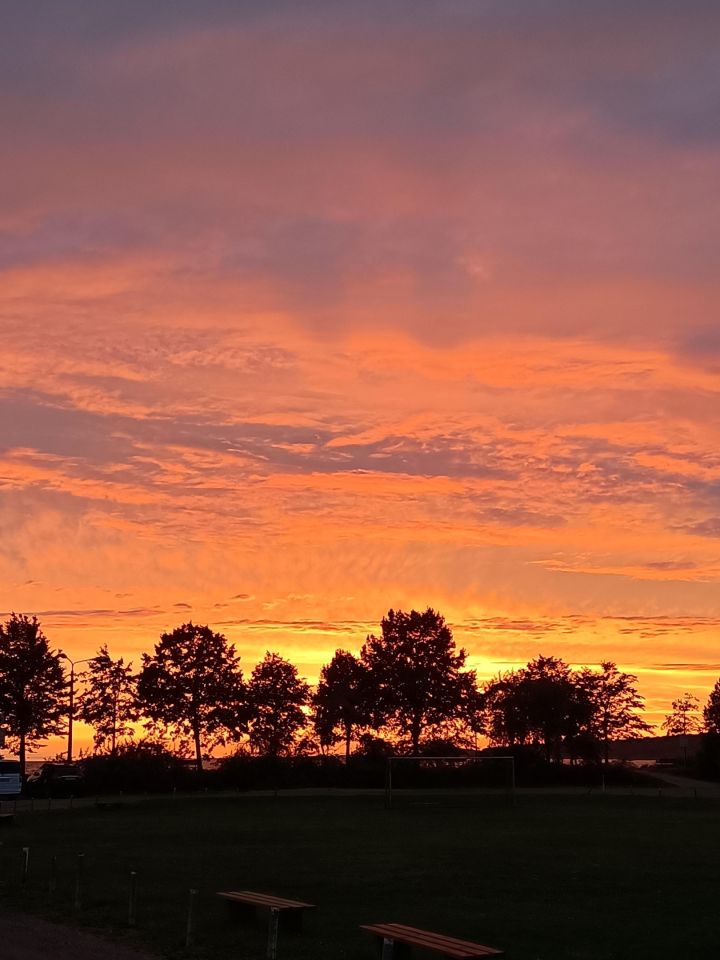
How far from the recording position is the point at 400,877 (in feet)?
88.6

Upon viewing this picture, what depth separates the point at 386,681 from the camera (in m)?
98.6

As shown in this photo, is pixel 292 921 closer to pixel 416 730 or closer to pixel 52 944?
pixel 52 944

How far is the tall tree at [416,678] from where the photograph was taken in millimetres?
97625

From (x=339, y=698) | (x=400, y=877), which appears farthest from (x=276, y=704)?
(x=400, y=877)

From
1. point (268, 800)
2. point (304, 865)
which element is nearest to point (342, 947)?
point (304, 865)

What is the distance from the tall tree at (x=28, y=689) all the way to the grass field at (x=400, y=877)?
101 ft

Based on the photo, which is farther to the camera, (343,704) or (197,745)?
(343,704)

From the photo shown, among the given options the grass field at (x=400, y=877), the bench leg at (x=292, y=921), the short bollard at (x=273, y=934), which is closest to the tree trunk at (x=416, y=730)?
the grass field at (x=400, y=877)

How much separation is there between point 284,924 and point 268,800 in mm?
45851

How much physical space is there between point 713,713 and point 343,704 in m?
35.4

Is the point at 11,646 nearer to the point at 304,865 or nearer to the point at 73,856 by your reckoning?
the point at 73,856

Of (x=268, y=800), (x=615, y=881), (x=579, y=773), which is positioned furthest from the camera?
(x=579, y=773)

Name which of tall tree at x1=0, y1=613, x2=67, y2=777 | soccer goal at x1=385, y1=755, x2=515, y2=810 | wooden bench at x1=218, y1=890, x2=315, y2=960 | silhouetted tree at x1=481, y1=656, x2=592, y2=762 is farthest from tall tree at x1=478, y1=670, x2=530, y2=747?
wooden bench at x1=218, y1=890, x2=315, y2=960

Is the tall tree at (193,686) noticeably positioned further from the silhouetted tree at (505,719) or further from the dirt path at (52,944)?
the dirt path at (52,944)
